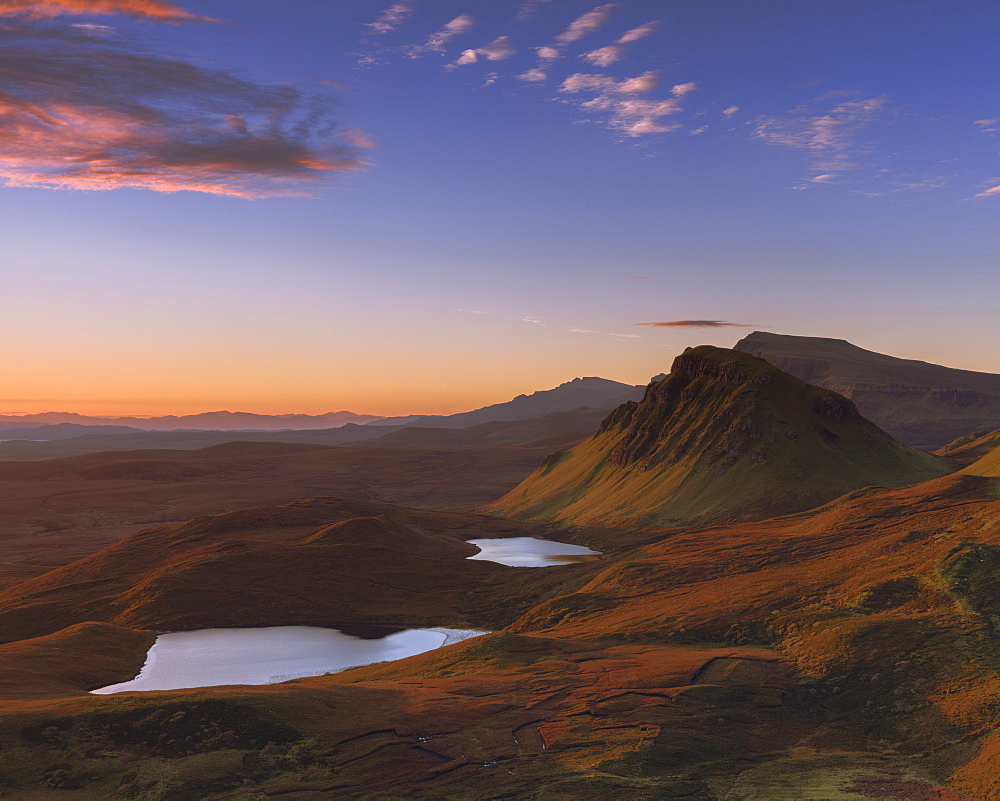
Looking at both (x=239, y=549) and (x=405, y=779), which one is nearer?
(x=405, y=779)

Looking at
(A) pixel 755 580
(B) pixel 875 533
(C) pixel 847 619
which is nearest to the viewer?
(C) pixel 847 619

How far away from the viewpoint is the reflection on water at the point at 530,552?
515ft

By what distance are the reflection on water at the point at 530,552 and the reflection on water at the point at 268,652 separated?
50126mm

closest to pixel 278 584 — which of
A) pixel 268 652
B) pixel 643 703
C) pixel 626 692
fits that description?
pixel 268 652

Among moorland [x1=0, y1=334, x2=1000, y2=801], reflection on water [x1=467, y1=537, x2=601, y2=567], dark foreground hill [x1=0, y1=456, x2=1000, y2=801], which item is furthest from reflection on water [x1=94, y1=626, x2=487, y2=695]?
reflection on water [x1=467, y1=537, x2=601, y2=567]

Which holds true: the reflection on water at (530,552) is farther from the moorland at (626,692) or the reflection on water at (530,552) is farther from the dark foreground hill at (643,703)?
the dark foreground hill at (643,703)

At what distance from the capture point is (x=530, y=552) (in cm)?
17188

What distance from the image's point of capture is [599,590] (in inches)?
3989

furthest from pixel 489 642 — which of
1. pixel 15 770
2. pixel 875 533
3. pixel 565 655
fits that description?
pixel 875 533

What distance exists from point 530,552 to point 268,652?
273ft

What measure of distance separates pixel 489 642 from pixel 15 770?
136 feet

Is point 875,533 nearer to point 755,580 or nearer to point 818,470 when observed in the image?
point 755,580

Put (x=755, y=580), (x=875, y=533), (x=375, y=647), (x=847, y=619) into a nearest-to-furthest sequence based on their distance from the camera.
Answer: (x=847, y=619), (x=755, y=580), (x=875, y=533), (x=375, y=647)

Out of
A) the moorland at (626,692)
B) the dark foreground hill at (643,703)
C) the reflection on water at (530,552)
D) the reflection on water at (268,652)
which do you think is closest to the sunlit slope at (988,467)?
the moorland at (626,692)
